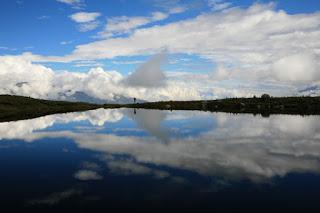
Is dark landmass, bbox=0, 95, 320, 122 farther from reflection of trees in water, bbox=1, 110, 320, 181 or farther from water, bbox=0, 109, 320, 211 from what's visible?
water, bbox=0, 109, 320, 211

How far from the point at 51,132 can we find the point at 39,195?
113 feet

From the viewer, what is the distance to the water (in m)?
19.6

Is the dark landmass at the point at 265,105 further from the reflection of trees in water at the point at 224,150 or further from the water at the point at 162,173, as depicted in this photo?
the water at the point at 162,173

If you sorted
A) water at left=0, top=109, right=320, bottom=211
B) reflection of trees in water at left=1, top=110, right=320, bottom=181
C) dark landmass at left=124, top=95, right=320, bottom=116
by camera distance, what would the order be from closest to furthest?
water at left=0, top=109, right=320, bottom=211 → reflection of trees in water at left=1, top=110, right=320, bottom=181 → dark landmass at left=124, top=95, right=320, bottom=116

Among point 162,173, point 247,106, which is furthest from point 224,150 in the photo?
point 247,106

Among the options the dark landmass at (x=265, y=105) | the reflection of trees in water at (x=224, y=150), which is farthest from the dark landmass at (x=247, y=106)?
the reflection of trees in water at (x=224, y=150)

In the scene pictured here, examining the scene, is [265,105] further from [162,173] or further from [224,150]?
[162,173]

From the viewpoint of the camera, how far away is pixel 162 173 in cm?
2609

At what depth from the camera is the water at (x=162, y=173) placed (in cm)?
1956

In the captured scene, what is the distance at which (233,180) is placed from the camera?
23.9m

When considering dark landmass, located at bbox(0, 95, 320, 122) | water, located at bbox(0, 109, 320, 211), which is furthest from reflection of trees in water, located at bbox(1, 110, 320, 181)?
dark landmass, located at bbox(0, 95, 320, 122)

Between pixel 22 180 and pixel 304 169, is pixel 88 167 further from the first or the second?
pixel 304 169

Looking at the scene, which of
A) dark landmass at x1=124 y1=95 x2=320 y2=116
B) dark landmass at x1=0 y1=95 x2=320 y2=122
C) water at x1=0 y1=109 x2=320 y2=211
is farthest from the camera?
Answer: dark landmass at x1=124 y1=95 x2=320 y2=116

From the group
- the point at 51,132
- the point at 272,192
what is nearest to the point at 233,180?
the point at 272,192
